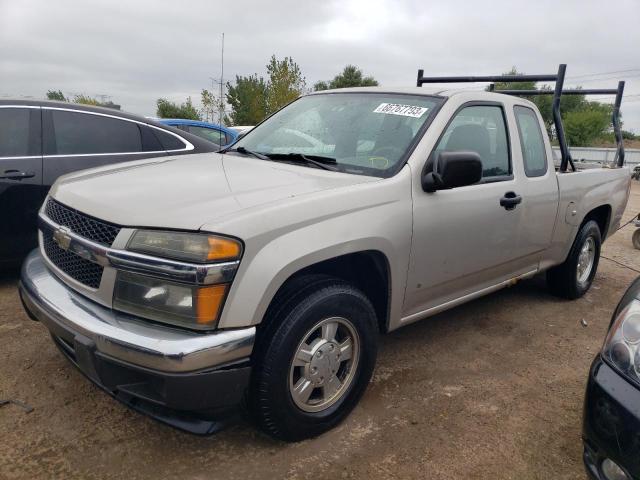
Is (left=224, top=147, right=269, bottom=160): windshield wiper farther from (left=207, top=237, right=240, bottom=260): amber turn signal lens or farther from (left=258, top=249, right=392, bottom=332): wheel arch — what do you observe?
(left=207, top=237, right=240, bottom=260): amber turn signal lens

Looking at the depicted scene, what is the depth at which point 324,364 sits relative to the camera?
2.49 metres

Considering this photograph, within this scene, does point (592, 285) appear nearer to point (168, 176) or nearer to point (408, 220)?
point (408, 220)

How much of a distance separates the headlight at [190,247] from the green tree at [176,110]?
44948mm

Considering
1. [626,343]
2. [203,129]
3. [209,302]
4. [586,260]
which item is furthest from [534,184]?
[203,129]

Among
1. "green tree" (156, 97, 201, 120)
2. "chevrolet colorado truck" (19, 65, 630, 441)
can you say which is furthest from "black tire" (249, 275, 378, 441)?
"green tree" (156, 97, 201, 120)

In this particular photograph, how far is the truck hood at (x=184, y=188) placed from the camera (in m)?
2.15

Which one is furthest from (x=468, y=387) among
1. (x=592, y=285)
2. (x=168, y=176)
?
(x=592, y=285)

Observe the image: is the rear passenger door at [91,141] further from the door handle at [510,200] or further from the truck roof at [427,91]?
the door handle at [510,200]

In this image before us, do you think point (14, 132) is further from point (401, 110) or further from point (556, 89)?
point (556, 89)

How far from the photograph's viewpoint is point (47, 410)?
8.77ft

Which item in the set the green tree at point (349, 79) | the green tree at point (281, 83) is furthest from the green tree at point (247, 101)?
the green tree at point (349, 79)

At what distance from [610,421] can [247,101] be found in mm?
30844

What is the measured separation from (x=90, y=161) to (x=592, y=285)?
16.8 feet

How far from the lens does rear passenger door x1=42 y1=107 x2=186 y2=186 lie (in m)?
4.38
